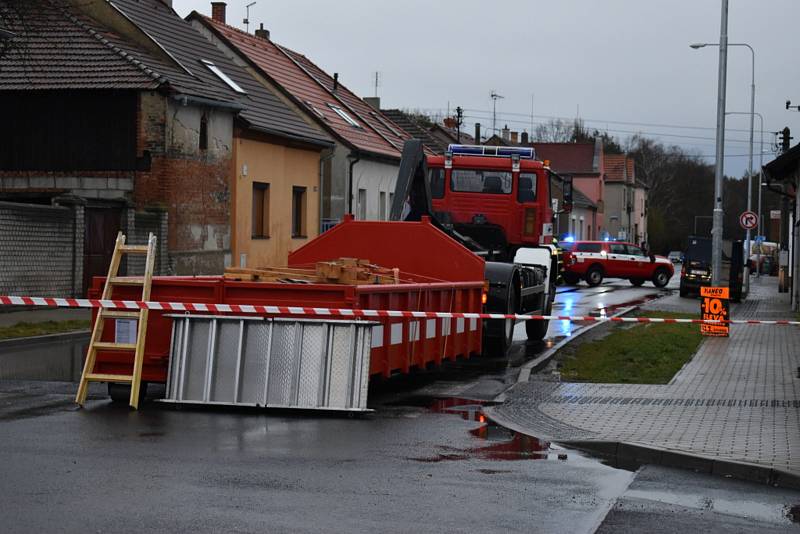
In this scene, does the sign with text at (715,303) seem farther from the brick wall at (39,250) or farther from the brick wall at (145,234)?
the brick wall at (39,250)

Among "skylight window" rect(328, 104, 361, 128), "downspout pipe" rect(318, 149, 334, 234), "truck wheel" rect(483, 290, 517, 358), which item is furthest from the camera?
"skylight window" rect(328, 104, 361, 128)

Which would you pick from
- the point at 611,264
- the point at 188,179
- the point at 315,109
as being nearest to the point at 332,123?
the point at 315,109

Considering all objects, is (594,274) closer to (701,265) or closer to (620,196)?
(701,265)

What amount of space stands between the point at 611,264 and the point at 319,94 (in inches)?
539

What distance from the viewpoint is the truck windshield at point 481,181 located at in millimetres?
21938

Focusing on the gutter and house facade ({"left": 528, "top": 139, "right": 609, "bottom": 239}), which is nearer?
the gutter

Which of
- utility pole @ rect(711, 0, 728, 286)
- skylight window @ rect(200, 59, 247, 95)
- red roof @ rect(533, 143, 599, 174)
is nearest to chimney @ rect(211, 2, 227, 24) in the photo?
skylight window @ rect(200, 59, 247, 95)

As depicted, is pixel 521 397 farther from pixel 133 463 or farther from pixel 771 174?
pixel 771 174

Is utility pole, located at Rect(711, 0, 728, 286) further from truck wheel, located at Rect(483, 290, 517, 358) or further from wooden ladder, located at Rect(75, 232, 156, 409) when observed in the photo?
wooden ladder, located at Rect(75, 232, 156, 409)

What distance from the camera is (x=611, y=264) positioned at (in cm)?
4894

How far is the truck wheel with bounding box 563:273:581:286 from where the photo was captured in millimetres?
48428

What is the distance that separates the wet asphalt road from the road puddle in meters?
0.02

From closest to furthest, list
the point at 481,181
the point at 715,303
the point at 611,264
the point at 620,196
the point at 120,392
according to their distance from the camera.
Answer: the point at 120,392 → the point at 481,181 → the point at 715,303 → the point at 611,264 → the point at 620,196

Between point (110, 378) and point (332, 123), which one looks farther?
point (332, 123)
